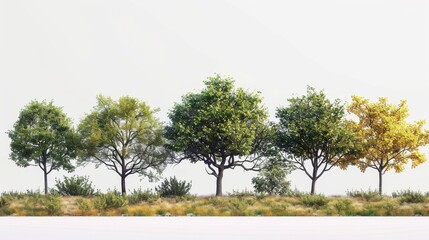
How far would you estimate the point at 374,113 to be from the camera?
175ft

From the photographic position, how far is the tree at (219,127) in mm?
48219

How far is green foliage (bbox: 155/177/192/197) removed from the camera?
49875 mm

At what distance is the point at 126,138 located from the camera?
52.1m

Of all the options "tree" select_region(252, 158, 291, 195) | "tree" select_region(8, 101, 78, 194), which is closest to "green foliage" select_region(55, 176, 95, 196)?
"tree" select_region(8, 101, 78, 194)

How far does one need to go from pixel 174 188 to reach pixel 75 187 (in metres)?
9.04

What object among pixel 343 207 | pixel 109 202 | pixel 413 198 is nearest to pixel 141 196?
pixel 109 202

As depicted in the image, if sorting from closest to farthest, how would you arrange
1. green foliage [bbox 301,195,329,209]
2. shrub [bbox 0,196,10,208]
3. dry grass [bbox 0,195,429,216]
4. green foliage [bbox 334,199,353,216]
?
dry grass [bbox 0,195,429,216] < green foliage [bbox 334,199,353,216] < green foliage [bbox 301,195,329,209] < shrub [bbox 0,196,10,208]

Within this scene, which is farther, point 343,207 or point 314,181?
point 314,181

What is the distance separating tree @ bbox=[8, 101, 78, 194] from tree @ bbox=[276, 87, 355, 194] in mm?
19948

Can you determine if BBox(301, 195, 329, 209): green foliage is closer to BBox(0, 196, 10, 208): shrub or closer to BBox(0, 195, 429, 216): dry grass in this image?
BBox(0, 195, 429, 216): dry grass

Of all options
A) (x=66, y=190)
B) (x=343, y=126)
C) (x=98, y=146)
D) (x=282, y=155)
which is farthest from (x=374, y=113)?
(x=66, y=190)
